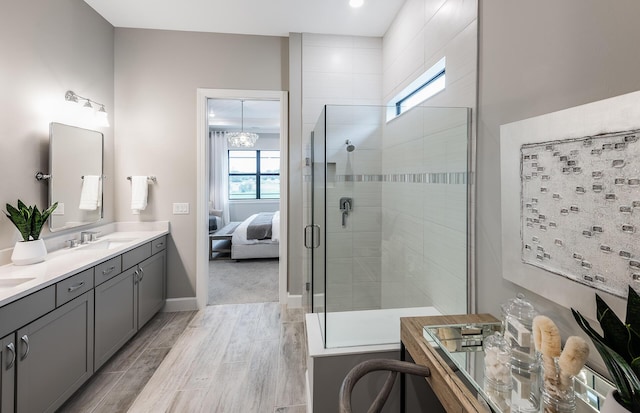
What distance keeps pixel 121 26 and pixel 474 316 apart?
13.5 feet

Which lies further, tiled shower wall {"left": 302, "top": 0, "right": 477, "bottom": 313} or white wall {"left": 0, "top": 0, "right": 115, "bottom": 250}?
white wall {"left": 0, "top": 0, "right": 115, "bottom": 250}

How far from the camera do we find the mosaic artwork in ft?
2.79

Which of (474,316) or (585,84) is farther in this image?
(474,316)

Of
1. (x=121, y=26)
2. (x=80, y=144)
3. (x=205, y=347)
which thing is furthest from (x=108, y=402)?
(x=121, y=26)

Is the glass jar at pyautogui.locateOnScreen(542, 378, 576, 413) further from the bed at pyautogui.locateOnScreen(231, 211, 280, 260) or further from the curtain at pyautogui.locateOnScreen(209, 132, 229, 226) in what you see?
the curtain at pyautogui.locateOnScreen(209, 132, 229, 226)

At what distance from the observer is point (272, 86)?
334 centimetres

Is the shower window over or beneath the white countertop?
over

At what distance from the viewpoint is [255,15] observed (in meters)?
2.88

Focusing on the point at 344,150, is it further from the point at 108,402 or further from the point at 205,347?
the point at 108,402

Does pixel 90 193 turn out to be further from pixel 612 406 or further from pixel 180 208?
pixel 612 406

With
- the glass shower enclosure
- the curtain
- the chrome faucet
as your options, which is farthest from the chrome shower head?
the curtain

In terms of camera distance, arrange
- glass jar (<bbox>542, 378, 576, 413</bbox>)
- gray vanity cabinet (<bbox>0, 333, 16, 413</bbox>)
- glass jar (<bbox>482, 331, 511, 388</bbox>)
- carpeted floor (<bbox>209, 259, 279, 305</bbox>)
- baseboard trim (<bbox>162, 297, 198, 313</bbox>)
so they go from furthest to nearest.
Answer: carpeted floor (<bbox>209, 259, 279, 305</bbox>), baseboard trim (<bbox>162, 297, 198, 313</bbox>), gray vanity cabinet (<bbox>0, 333, 16, 413</bbox>), glass jar (<bbox>482, 331, 511, 388</bbox>), glass jar (<bbox>542, 378, 576, 413</bbox>)

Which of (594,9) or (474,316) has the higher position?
(594,9)

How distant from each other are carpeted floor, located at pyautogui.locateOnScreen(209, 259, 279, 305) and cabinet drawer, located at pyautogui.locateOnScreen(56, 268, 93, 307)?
171 centimetres
